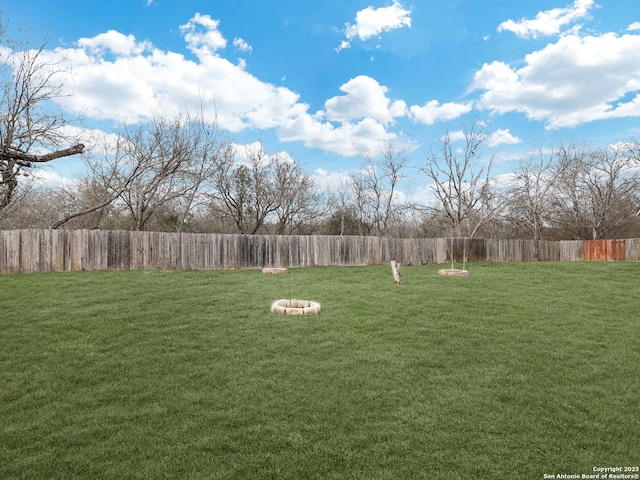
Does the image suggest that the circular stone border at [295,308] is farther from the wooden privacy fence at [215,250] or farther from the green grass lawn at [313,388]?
the wooden privacy fence at [215,250]

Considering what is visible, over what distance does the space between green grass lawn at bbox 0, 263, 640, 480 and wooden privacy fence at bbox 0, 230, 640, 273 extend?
2.90 m

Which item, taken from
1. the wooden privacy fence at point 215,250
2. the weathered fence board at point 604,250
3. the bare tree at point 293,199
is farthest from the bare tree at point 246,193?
the weathered fence board at point 604,250

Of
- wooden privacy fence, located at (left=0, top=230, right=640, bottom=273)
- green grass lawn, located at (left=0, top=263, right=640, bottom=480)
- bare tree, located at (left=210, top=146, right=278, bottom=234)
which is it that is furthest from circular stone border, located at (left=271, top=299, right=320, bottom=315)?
bare tree, located at (left=210, top=146, right=278, bottom=234)

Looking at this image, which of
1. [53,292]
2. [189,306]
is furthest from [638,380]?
[53,292]

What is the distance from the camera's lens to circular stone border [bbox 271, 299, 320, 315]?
6.71 m

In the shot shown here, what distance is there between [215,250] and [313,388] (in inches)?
397

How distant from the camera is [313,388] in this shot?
388 centimetres

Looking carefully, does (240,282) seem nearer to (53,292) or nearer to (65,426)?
(53,292)

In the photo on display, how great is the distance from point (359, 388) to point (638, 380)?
310cm

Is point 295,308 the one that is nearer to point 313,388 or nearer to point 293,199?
point 313,388

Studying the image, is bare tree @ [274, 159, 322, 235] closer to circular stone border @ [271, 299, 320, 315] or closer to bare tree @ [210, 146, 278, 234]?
bare tree @ [210, 146, 278, 234]

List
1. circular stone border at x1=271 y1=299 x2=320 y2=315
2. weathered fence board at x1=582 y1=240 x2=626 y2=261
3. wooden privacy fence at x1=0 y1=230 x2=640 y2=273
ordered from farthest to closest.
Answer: weathered fence board at x1=582 y1=240 x2=626 y2=261 → wooden privacy fence at x1=0 y1=230 x2=640 y2=273 → circular stone border at x1=271 y1=299 x2=320 y2=315

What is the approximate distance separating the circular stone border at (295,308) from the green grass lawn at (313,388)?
264 millimetres

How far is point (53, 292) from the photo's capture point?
8.05 metres
